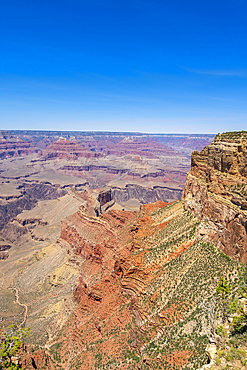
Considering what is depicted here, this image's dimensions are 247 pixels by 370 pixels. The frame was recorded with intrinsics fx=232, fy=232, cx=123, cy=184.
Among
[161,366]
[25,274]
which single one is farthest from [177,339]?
[25,274]

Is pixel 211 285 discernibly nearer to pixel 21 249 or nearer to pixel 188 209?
pixel 188 209

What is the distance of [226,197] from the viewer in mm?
37812

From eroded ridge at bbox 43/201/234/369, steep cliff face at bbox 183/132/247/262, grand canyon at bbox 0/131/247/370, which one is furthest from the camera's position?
steep cliff face at bbox 183/132/247/262

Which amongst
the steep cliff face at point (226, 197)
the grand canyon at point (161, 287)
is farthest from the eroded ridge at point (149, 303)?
the steep cliff face at point (226, 197)

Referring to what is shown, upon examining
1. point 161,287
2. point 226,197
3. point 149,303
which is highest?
point 226,197

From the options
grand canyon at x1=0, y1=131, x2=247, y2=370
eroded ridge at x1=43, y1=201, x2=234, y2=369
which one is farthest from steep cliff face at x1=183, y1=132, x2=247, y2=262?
eroded ridge at x1=43, y1=201, x2=234, y2=369

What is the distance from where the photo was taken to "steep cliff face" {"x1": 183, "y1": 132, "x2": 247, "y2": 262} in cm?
3266

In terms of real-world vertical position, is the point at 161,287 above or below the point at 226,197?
below

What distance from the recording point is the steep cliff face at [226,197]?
32656mm

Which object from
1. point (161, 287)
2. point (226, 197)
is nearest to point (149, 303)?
point (161, 287)

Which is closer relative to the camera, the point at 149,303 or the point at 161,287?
the point at 149,303

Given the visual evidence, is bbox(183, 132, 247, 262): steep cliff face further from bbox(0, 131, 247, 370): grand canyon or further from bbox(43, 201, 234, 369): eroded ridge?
bbox(43, 201, 234, 369): eroded ridge

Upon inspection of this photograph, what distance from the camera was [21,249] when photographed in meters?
142

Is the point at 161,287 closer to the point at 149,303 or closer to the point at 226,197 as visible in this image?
the point at 149,303
